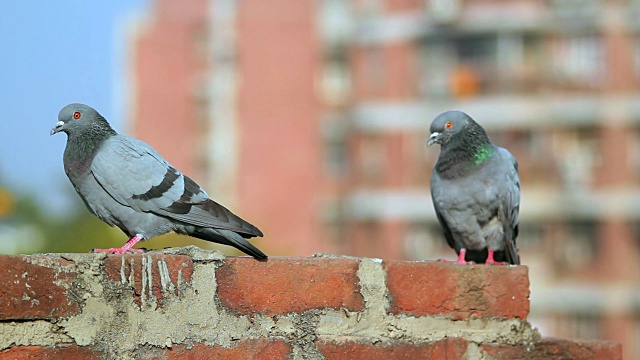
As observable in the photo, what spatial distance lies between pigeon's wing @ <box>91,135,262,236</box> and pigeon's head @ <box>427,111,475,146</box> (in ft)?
5.58

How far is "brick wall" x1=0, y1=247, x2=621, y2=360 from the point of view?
2.48m

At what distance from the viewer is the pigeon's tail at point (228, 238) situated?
3.16 metres

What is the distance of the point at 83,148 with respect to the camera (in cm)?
407

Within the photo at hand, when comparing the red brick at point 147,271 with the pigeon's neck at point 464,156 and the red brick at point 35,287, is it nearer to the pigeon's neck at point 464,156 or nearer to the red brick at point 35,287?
the red brick at point 35,287

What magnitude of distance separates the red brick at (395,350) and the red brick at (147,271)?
39cm

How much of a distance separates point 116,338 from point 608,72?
27212mm

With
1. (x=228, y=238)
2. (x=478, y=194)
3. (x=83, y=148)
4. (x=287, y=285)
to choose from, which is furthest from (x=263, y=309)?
(x=478, y=194)

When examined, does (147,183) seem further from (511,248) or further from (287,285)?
(511,248)

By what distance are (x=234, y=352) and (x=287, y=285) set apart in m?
0.22

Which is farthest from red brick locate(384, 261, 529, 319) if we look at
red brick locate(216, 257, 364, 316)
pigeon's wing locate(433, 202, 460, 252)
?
pigeon's wing locate(433, 202, 460, 252)

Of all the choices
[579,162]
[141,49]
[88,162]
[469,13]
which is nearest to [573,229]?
[579,162]

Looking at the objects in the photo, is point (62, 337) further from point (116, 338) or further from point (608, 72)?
point (608, 72)

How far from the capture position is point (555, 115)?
28.5 meters

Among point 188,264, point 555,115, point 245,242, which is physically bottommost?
point 188,264
